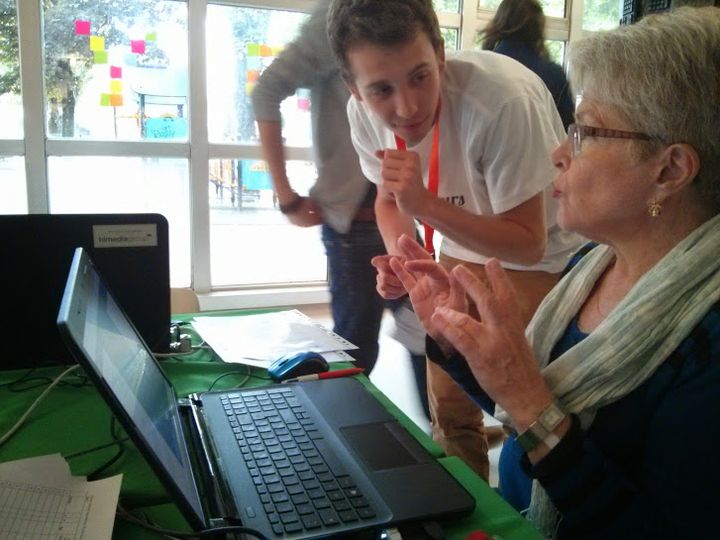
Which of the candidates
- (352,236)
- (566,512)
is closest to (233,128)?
(352,236)

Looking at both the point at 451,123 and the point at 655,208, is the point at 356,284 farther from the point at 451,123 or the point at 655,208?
the point at 655,208

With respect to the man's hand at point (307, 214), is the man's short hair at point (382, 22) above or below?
above

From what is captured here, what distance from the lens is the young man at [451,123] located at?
1374mm

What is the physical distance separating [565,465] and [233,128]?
11.5 ft

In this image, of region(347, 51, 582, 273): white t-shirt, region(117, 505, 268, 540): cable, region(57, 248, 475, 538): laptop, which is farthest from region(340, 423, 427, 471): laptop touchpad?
region(347, 51, 582, 273): white t-shirt

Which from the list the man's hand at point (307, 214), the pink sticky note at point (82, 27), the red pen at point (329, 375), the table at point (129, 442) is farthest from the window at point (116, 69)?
the red pen at point (329, 375)

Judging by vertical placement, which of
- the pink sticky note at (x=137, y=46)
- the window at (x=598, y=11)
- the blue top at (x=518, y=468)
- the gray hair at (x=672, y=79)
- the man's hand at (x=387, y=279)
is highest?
the window at (x=598, y=11)

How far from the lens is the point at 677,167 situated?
902 mm

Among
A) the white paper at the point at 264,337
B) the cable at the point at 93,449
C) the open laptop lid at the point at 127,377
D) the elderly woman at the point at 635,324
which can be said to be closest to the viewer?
the open laptop lid at the point at 127,377

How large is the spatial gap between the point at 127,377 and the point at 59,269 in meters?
0.60

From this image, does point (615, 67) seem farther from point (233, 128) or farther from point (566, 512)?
point (233, 128)

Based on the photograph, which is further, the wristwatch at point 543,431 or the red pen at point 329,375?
the red pen at point 329,375

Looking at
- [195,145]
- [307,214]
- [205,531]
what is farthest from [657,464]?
[195,145]

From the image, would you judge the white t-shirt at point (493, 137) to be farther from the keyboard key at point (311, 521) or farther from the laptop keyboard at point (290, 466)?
the keyboard key at point (311, 521)
